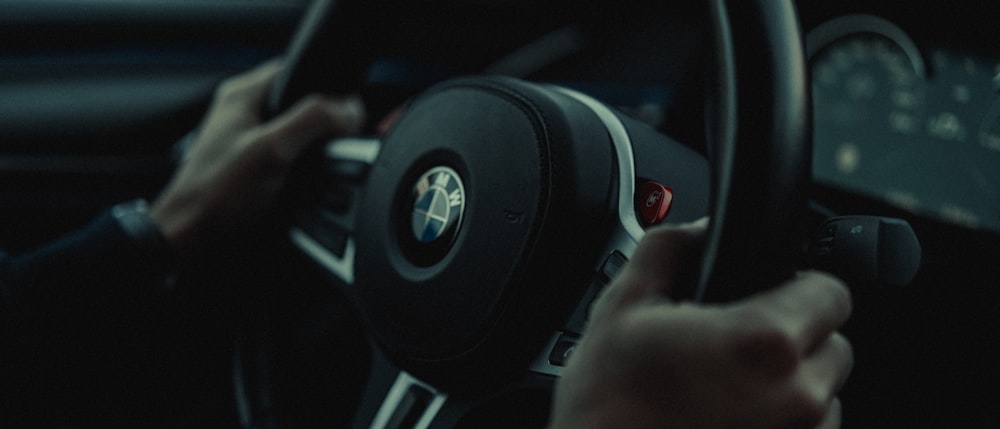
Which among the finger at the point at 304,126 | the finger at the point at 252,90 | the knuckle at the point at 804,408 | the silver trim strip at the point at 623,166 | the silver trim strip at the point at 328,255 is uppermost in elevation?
the finger at the point at 252,90

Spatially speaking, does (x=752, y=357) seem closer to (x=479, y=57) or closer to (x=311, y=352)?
(x=311, y=352)

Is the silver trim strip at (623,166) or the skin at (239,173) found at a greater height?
the skin at (239,173)

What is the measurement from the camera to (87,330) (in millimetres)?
974

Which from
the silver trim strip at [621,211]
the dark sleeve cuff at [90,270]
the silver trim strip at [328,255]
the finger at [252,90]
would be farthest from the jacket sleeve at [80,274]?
the silver trim strip at [621,211]

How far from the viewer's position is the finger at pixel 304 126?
104 cm

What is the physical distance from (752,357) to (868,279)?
0.66ft

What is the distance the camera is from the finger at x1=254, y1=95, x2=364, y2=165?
1.04 metres

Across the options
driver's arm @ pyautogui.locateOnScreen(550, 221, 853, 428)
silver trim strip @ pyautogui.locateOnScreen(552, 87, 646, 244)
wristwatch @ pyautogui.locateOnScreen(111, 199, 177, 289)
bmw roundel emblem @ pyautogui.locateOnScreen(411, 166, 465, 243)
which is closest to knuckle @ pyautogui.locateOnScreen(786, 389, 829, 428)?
driver's arm @ pyautogui.locateOnScreen(550, 221, 853, 428)

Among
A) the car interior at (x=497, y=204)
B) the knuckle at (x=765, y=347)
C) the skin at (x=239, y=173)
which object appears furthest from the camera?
the skin at (x=239, y=173)

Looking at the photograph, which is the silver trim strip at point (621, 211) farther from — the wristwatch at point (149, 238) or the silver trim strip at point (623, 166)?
the wristwatch at point (149, 238)

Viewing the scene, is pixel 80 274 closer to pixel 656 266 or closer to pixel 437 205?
pixel 437 205

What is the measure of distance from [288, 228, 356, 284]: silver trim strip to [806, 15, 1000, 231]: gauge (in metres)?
0.53

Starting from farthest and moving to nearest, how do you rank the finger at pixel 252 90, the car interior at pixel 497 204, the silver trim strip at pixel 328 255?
the finger at pixel 252 90 < the silver trim strip at pixel 328 255 < the car interior at pixel 497 204

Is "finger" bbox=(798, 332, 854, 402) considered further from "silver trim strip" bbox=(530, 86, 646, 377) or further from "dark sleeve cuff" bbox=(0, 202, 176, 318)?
"dark sleeve cuff" bbox=(0, 202, 176, 318)
